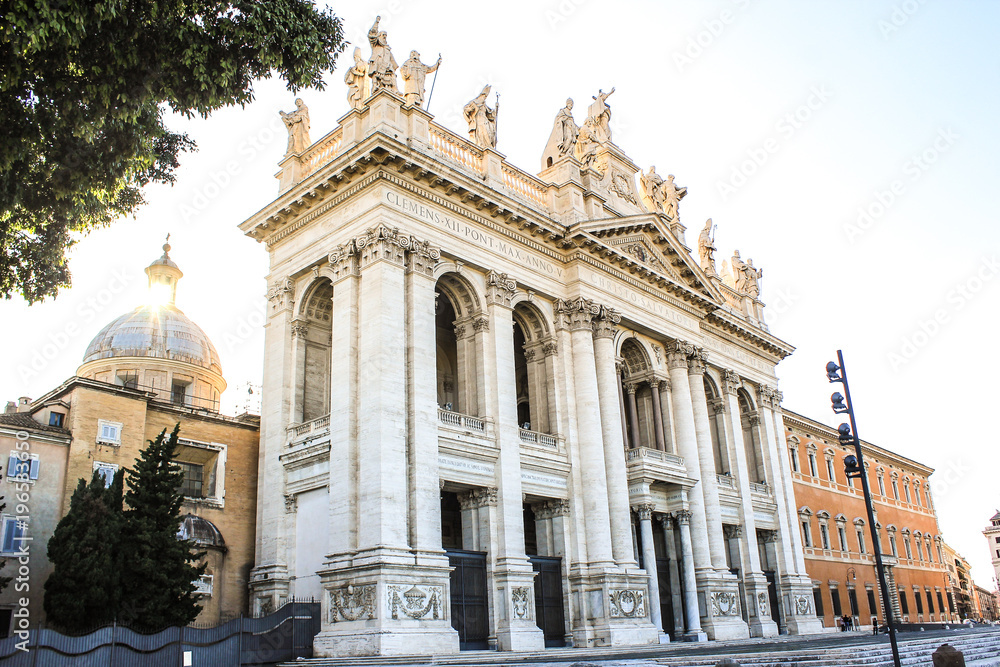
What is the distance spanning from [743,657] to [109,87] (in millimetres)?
15339

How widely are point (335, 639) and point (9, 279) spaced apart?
10995 millimetres

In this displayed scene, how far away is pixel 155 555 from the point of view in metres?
20.5

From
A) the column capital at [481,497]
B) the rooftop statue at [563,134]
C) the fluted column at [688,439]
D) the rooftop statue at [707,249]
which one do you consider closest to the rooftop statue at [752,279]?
the rooftop statue at [707,249]

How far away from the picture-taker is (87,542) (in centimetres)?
1958

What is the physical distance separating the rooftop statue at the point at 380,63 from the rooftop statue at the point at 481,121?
12.0 ft

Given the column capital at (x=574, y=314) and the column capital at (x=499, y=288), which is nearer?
the column capital at (x=499, y=288)

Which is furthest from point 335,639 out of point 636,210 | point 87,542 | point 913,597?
point 913,597

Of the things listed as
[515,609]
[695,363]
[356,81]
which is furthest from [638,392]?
[356,81]

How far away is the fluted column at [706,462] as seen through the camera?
31.6 metres

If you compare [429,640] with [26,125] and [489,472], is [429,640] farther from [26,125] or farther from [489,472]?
[26,125]

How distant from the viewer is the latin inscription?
24497 mm

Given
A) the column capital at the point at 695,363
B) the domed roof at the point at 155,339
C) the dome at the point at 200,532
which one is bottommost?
the dome at the point at 200,532

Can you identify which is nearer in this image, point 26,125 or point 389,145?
point 26,125

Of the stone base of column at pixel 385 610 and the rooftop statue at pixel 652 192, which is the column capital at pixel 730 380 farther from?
the stone base of column at pixel 385 610
